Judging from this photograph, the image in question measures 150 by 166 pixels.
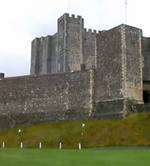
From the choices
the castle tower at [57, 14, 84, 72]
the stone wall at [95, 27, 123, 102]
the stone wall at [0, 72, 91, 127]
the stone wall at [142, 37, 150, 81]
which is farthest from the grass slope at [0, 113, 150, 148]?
the castle tower at [57, 14, 84, 72]

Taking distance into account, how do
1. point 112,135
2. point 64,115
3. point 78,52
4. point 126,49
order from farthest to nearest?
point 78,52, point 64,115, point 126,49, point 112,135

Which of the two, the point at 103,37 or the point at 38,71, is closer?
the point at 103,37

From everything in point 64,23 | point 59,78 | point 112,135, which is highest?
point 64,23

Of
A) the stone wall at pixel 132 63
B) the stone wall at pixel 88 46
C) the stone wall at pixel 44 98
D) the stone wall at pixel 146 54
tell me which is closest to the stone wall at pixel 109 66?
the stone wall at pixel 132 63

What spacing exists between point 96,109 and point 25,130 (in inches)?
289

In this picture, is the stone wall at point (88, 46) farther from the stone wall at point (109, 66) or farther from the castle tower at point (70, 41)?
the stone wall at point (109, 66)

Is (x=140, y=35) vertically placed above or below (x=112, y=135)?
above

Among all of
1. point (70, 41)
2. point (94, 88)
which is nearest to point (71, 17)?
point (70, 41)

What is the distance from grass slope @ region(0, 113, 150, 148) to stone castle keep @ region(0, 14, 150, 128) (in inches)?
78.1

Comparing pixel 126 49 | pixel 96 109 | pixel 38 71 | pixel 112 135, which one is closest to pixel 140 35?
pixel 126 49

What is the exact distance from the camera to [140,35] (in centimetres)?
5316

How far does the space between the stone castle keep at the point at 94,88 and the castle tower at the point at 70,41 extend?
22043 mm

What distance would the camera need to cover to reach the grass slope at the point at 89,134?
4190 cm

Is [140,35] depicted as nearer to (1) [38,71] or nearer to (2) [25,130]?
(2) [25,130]
